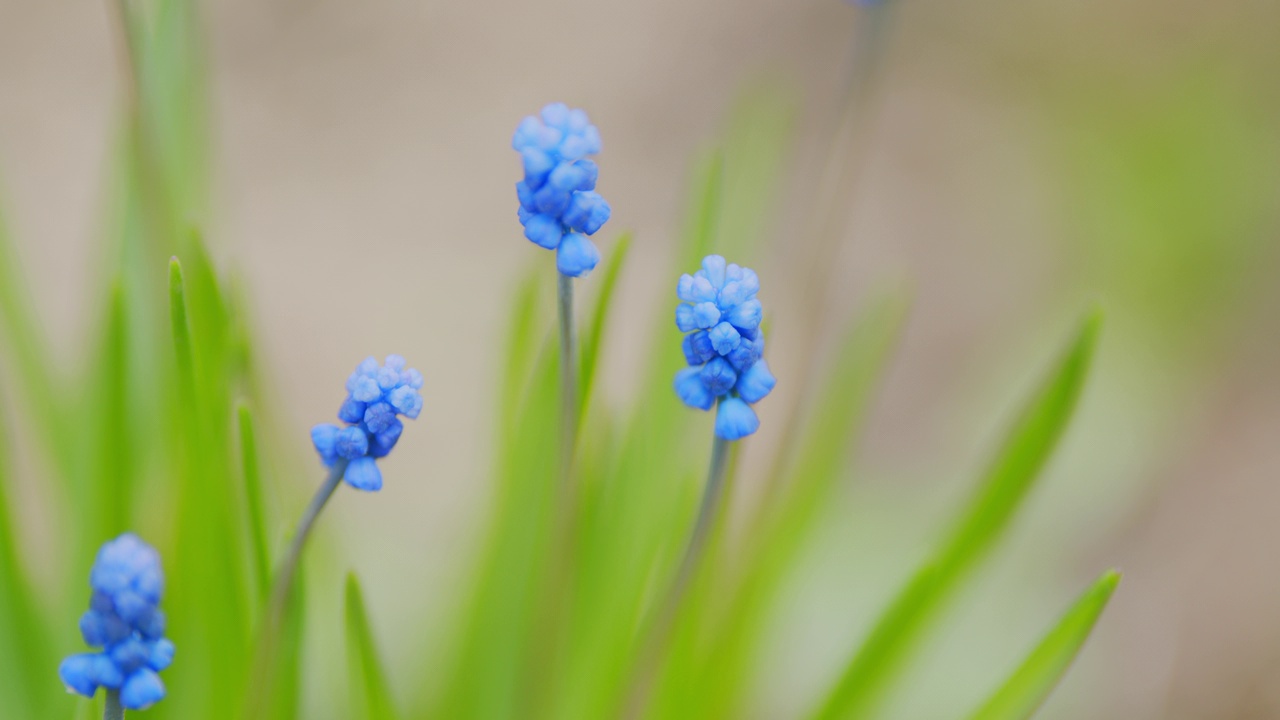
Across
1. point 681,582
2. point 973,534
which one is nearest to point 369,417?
point 681,582

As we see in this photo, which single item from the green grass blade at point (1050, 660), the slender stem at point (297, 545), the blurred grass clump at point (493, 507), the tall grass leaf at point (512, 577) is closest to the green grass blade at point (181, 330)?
the blurred grass clump at point (493, 507)

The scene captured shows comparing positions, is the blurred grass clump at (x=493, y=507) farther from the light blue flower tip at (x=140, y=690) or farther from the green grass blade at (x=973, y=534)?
the light blue flower tip at (x=140, y=690)

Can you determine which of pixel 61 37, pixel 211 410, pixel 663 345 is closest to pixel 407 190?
pixel 61 37

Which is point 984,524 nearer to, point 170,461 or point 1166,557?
point 170,461

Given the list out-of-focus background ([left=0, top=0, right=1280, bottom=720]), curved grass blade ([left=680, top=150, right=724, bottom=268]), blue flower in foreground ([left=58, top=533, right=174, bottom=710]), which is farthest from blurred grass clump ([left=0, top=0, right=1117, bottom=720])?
out-of-focus background ([left=0, top=0, right=1280, bottom=720])

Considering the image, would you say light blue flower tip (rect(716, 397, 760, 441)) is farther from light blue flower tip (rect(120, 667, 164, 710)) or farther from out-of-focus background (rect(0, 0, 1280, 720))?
out-of-focus background (rect(0, 0, 1280, 720))

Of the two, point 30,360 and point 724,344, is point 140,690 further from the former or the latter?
point 30,360
